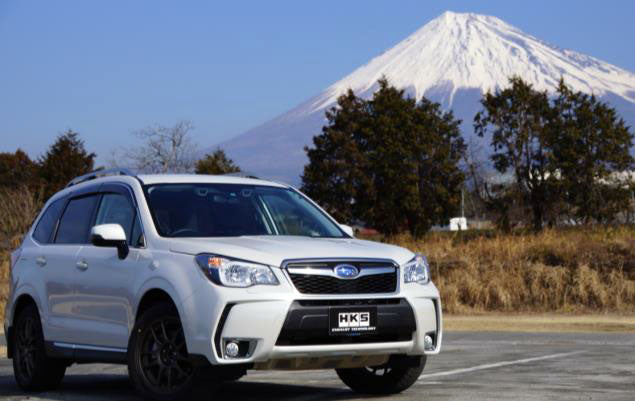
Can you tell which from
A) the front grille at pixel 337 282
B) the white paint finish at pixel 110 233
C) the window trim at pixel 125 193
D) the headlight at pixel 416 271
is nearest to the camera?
the front grille at pixel 337 282

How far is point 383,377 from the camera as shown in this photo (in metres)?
10.1

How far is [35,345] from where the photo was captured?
11.1m

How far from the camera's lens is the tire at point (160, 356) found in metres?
9.06

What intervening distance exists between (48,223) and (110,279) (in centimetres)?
189

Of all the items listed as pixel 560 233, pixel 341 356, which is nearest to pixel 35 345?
pixel 341 356

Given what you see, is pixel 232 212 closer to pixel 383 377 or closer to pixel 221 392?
pixel 221 392

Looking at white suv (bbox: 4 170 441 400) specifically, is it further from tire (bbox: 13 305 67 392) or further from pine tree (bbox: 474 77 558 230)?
pine tree (bbox: 474 77 558 230)

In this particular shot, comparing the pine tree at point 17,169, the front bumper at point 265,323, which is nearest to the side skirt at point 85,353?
the front bumper at point 265,323

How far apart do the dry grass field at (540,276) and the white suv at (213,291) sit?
16782mm

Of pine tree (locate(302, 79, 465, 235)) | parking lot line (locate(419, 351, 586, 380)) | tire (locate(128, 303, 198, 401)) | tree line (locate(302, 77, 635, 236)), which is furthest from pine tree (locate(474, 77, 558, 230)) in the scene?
tire (locate(128, 303, 198, 401))

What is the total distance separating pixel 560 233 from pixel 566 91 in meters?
55.7

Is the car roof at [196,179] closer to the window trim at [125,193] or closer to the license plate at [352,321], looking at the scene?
the window trim at [125,193]

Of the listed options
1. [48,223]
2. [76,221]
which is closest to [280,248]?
[76,221]

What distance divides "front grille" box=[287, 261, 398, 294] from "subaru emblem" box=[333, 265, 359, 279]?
0.03m
